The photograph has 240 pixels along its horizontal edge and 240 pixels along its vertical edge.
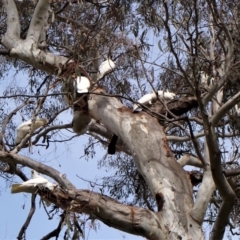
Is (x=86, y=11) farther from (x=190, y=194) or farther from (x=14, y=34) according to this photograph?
(x=190, y=194)

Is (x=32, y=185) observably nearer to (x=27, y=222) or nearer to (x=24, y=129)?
(x=27, y=222)

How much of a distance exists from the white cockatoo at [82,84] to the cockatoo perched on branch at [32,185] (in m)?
0.69

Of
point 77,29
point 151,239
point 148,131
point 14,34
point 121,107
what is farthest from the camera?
point 77,29

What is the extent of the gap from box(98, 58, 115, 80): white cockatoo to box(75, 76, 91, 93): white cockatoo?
0.97 ft

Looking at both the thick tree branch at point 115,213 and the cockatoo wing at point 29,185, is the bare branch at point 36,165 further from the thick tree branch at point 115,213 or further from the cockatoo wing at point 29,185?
the thick tree branch at point 115,213

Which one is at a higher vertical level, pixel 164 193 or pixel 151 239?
pixel 164 193

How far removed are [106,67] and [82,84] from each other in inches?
16.1

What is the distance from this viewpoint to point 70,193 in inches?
122

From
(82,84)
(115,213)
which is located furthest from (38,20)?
(115,213)

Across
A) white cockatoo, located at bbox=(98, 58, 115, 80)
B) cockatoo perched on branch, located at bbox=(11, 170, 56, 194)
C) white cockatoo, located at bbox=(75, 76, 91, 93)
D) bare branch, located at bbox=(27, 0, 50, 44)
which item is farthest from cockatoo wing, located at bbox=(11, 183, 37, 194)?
bare branch, located at bbox=(27, 0, 50, 44)

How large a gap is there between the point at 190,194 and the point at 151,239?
14.7 inches

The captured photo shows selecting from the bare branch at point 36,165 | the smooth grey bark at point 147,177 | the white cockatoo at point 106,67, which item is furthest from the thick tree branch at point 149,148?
the bare branch at point 36,165

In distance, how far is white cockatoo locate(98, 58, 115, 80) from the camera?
13.5 ft

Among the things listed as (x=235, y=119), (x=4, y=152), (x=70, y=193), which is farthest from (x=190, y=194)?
(x=4, y=152)
